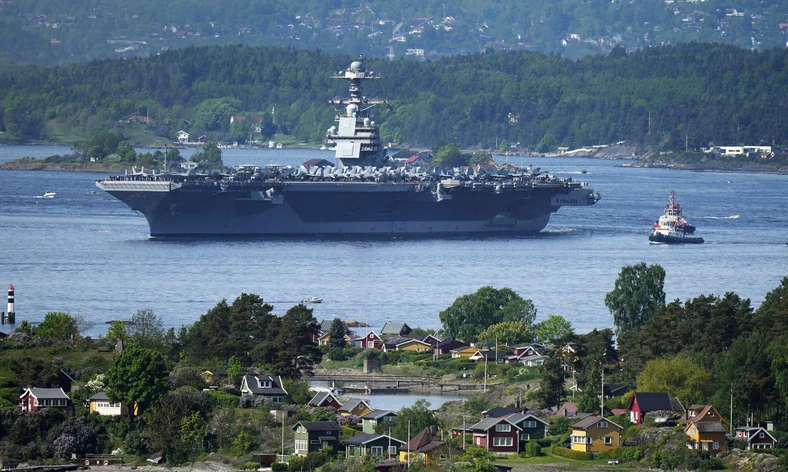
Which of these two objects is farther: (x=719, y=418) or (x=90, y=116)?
(x=90, y=116)

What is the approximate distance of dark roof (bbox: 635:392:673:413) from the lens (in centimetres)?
3597

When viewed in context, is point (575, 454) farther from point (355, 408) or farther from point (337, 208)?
point (337, 208)

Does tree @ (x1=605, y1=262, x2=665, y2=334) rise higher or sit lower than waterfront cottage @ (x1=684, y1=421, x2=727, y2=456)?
higher

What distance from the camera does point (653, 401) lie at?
1427 inches

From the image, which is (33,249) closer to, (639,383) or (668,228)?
(668,228)

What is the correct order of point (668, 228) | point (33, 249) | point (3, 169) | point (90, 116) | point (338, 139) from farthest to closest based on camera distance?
point (90, 116), point (3, 169), point (338, 139), point (668, 228), point (33, 249)

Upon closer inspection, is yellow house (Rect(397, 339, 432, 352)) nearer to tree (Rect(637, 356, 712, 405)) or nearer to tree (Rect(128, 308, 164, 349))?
tree (Rect(128, 308, 164, 349))

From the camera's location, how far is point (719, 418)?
113 ft

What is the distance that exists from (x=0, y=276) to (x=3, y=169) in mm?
78163

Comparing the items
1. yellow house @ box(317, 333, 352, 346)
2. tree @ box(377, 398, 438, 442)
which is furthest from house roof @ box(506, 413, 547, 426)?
yellow house @ box(317, 333, 352, 346)

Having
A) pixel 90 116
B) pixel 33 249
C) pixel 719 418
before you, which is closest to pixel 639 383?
pixel 719 418

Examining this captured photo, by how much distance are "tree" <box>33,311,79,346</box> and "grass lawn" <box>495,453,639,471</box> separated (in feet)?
42.5

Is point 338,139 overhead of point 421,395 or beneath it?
overhead

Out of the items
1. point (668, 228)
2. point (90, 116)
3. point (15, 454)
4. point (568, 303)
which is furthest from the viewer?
point (90, 116)
